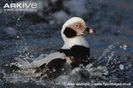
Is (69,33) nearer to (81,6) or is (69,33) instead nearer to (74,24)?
(74,24)

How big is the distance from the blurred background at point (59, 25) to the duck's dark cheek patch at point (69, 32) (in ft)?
2.21

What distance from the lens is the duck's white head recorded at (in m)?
5.27

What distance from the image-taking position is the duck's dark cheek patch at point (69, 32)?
209 inches

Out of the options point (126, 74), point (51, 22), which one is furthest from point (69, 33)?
→ point (51, 22)

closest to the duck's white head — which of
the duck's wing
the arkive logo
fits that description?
the duck's wing

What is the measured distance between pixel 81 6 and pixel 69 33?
182cm

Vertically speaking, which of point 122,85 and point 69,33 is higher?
point 69,33

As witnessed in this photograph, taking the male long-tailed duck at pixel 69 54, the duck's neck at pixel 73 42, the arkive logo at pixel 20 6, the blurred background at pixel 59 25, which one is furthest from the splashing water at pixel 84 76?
the blurred background at pixel 59 25

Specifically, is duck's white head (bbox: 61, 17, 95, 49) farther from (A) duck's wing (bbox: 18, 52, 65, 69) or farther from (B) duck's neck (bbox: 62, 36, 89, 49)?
(A) duck's wing (bbox: 18, 52, 65, 69)

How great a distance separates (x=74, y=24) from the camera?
17.5 feet

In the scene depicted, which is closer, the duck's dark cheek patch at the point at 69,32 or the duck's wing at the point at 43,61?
the duck's wing at the point at 43,61

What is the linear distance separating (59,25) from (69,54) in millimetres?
A: 1703

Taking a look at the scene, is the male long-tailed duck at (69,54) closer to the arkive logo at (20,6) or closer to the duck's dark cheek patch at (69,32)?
the duck's dark cheek patch at (69,32)

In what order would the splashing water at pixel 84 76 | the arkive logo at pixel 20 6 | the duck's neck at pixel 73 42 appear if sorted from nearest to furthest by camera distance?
the splashing water at pixel 84 76 → the duck's neck at pixel 73 42 → the arkive logo at pixel 20 6
